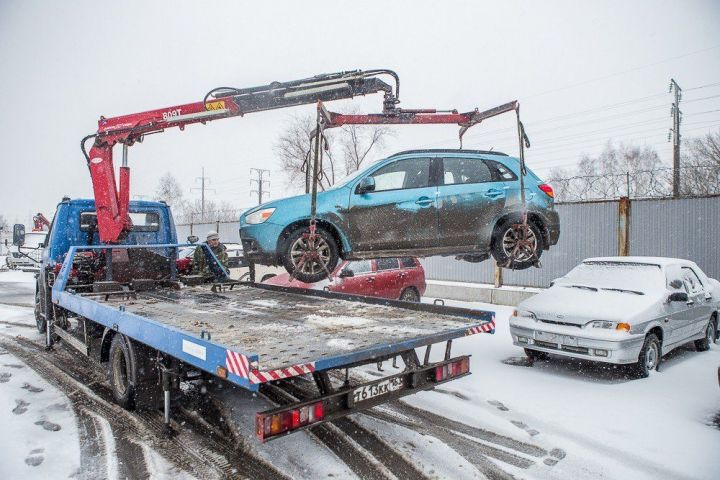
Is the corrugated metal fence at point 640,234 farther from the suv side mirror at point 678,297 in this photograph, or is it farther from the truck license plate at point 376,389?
the truck license plate at point 376,389

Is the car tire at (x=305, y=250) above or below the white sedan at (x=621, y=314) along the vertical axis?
above

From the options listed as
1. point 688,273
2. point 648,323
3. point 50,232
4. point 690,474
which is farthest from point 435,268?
point 690,474

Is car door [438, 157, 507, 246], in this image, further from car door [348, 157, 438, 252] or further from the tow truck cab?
the tow truck cab

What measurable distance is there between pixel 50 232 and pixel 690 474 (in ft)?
26.7

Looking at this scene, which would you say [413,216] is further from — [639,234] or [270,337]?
[639,234]

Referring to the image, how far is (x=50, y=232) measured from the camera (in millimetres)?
7250

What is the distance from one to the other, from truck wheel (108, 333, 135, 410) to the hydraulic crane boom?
7.14 feet

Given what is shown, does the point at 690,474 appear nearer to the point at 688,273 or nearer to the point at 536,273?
the point at 688,273

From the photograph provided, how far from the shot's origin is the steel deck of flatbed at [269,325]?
9.81 feet

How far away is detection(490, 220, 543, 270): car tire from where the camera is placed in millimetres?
5551

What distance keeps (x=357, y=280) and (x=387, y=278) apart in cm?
80

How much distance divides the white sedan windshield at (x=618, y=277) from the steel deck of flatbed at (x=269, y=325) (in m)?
3.17

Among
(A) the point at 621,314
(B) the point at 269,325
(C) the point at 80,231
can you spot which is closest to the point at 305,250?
(B) the point at 269,325

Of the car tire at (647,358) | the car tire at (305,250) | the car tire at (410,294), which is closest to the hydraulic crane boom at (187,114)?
the car tire at (305,250)
